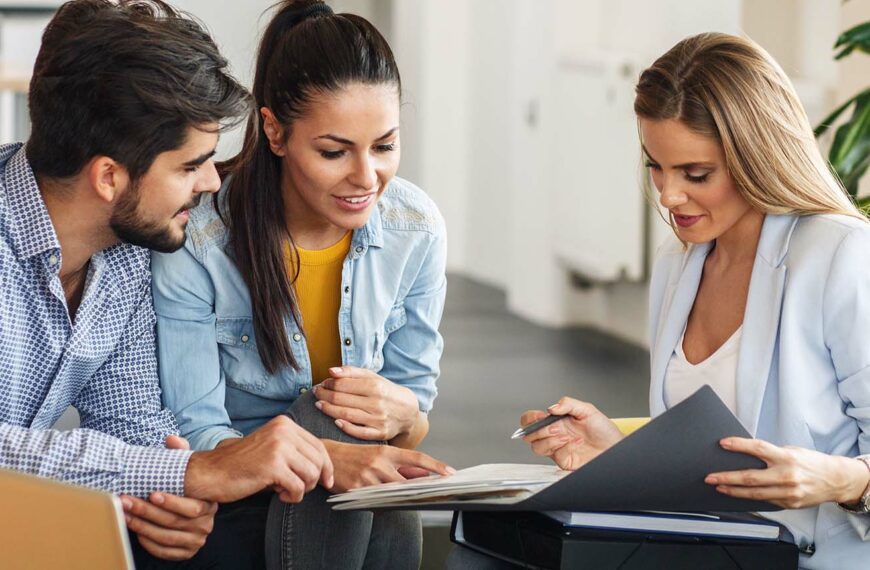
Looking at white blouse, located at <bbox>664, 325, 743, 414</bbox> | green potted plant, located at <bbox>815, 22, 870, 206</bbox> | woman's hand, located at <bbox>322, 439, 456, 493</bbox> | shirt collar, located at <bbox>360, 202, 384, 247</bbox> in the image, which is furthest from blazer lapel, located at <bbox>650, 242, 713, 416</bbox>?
green potted plant, located at <bbox>815, 22, 870, 206</bbox>

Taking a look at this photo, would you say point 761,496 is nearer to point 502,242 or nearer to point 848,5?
point 848,5

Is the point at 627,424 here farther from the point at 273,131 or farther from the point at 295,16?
the point at 295,16

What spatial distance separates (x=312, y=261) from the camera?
1.80 metres

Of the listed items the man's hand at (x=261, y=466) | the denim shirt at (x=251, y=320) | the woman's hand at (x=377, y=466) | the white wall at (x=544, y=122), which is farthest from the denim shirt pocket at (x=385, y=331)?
the white wall at (x=544, y=122)

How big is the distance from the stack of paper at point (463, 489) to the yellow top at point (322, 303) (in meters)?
0.49

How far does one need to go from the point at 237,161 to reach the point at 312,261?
0.19 m

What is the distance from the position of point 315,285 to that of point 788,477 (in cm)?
80

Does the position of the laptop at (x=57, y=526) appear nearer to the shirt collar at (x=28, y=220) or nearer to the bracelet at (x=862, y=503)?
the shirt collar at (x=28, y=220)

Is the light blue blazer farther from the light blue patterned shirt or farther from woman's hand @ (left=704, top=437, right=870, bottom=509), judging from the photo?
the light blue patterned shirt

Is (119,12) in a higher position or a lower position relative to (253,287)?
higher

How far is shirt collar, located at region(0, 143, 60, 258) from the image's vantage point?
1520 millimetres

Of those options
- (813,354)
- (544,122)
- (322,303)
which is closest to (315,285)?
(322,303)

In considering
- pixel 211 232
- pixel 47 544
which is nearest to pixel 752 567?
pixel 47 544

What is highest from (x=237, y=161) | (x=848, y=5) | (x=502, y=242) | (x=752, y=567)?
(x=848, y=5)
